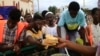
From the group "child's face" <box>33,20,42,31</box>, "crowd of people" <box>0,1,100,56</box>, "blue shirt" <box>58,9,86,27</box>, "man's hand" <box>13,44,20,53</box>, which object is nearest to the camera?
"man's hand" <box>13,44,20,53</box>

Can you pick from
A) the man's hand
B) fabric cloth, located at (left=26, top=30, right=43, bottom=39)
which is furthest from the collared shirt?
fabric cloth, located at (left=26, top=30, right=43, bottom=39)

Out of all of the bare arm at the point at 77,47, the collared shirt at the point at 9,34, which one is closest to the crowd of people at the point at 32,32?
the collared shirt at the point at 9,34

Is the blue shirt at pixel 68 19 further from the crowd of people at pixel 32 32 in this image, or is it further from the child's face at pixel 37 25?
the child's face at pixel 37 25

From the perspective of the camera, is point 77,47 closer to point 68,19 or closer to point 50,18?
point 68,19

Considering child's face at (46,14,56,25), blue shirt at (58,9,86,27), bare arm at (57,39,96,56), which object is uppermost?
bare arm at (57,39,96,56)

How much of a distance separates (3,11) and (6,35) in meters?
5.94

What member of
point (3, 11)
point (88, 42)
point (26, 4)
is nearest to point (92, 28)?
point (88, 42)

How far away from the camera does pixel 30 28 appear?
309 inches

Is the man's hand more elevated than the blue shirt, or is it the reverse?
the blue shirt

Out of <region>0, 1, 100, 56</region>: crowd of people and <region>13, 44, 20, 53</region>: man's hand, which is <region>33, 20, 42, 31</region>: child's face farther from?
<region>13, 44, 20, 53</region>: man's hand

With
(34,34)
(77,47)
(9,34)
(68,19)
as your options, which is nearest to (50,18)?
(68,19)

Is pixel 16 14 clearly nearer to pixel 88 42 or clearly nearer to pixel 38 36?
pixel 38 36

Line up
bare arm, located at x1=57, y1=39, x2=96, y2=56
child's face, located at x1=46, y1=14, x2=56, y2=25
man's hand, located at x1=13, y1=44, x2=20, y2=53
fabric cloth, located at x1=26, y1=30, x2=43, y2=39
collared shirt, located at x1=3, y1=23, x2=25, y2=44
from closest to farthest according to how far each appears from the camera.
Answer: bare arm, located at x1=57, y1=39, x2=96, y2=56 < man's hand, located at x1=13, y1=44, x2=20, y2=53 < collared shirt, located at x1=3, y1=23, x2=25, y2=44 < fabric cloth, located at x1=26, y1=30, x2=43, y2=39 < child's face, located at x1=46, y1=14, x2=56, y2=25

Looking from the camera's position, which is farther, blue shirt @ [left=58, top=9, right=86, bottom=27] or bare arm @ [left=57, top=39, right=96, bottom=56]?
blue shirt @ [left=58, top=9, right=86, bottom=27]
